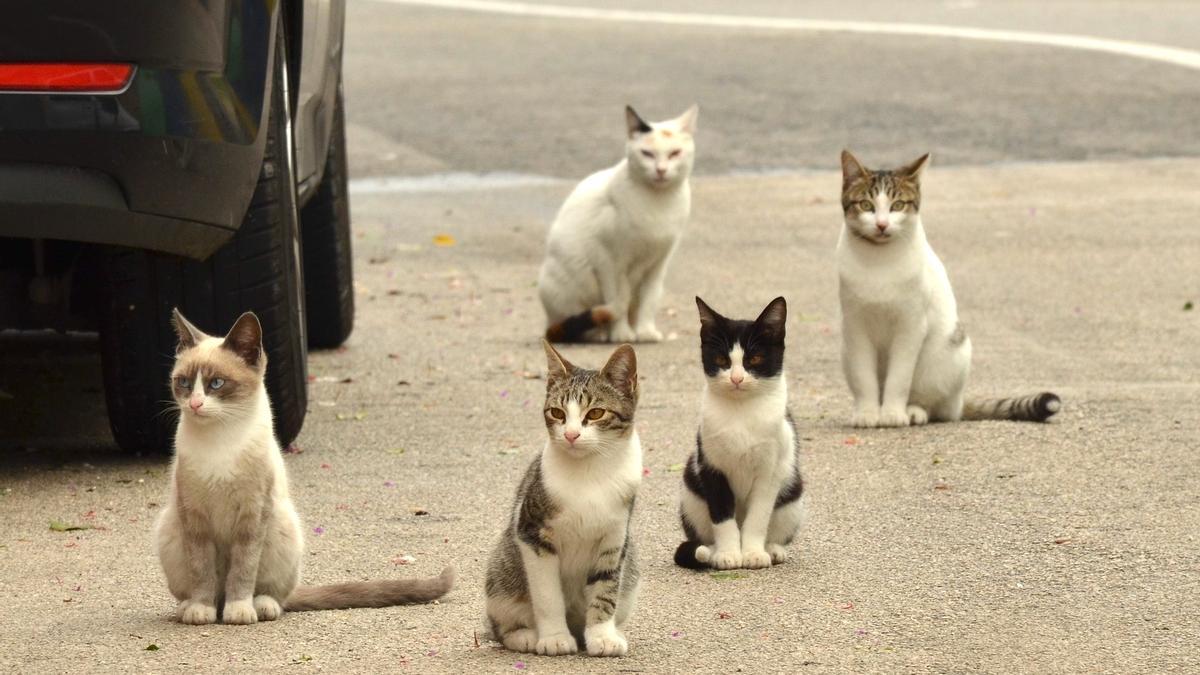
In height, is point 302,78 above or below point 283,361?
above

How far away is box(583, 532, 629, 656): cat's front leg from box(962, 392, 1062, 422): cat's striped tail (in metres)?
2.70

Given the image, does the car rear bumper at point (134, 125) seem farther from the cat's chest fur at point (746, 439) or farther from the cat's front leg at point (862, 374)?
the cat's front leg at point (862, 374)

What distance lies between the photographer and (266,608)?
4398 mm

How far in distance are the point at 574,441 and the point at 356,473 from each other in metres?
1.99

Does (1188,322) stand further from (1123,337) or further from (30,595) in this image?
(30,595)

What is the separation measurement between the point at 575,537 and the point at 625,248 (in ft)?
14.5

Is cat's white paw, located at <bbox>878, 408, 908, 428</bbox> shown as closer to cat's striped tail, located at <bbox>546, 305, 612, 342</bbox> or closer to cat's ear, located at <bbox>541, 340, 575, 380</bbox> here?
cat's striped tail, located at <bbox>546, 305, 612, 342</bbox>

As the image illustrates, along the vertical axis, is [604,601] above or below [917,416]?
above

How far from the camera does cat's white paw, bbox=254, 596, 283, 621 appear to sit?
14.4 ft

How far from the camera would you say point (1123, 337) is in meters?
8.10

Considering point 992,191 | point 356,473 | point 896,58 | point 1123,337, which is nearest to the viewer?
point 356,473

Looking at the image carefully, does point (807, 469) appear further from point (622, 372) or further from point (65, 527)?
point (65, 527)

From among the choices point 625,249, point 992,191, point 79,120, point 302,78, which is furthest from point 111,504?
point 992,191

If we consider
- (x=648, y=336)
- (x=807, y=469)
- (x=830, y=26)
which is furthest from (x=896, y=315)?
(x=830, y=26)
